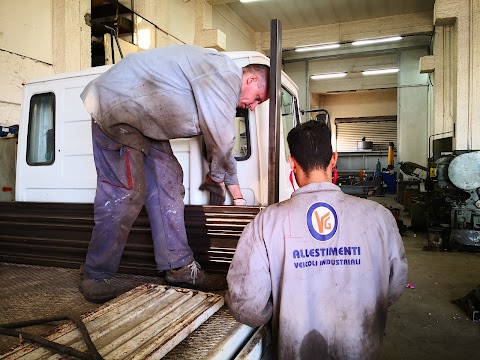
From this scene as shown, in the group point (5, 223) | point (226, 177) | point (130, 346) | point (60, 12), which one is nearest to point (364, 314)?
point (130, 346)

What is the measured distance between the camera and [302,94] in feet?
43.6

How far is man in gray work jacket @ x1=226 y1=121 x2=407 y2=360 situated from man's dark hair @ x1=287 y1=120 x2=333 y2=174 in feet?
0.29

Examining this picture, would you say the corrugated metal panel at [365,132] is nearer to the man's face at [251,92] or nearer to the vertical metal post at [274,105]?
the man's face at [251,92]

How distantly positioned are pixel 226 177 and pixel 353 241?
110 cm

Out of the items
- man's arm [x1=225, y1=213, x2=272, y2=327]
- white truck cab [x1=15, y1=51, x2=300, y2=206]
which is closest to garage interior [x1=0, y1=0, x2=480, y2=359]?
white truck cab [x1=15, y1=51, x2=300, y2=206]

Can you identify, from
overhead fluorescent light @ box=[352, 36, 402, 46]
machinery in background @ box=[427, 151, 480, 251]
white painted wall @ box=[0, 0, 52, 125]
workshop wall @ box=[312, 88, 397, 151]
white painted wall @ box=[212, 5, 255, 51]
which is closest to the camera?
white painted wall @ box=[0, 0, 52, 125]

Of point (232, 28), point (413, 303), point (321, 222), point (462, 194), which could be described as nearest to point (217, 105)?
point (321, 222)

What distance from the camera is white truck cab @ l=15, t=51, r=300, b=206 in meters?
2.38

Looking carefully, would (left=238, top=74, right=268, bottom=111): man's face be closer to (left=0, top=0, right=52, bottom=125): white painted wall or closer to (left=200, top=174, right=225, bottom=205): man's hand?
(left=200, top=174, right=225, bottom=205): man's hand

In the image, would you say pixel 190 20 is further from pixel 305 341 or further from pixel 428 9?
pixel 305 341

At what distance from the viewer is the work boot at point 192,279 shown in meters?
1.91

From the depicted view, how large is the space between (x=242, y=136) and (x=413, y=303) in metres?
2.48

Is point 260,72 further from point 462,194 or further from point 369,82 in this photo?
point 369,82

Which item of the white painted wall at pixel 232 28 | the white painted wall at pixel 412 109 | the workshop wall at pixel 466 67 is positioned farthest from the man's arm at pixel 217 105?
the white painted wall at pixel 412 109
